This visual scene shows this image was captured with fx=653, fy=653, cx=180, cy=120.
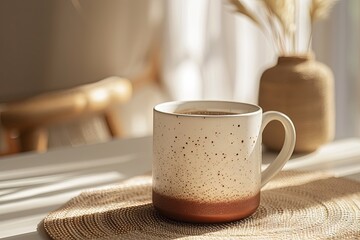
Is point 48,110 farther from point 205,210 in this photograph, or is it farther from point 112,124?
point 205,210

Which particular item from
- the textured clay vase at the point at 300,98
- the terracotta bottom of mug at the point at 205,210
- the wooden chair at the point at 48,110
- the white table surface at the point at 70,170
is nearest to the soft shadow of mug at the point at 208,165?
the terracotta bottom of mug at the point at 205,210

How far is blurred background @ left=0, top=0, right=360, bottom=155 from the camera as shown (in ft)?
5.04

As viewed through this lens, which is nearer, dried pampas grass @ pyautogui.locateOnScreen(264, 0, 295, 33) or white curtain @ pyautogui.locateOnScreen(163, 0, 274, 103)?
dried pampas grass @ pyautogui.locateOnScreen(264, 0, 295, 33)

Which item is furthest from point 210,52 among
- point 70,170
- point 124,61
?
point 70,170

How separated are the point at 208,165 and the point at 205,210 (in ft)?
0.14

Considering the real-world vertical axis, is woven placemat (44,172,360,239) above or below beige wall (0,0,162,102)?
below

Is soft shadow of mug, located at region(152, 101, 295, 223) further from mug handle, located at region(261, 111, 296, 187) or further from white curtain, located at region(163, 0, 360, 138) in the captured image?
white curtain, located at region(163, 0, 360, 138)

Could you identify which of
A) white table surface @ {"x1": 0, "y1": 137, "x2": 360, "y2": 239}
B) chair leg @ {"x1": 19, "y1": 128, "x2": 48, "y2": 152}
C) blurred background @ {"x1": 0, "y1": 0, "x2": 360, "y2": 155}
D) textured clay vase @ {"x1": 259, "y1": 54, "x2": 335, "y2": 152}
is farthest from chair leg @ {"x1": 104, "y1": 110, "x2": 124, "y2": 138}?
textured clay vase @ {"x1": 259, "y1": 54, "x2": 335, "y2": 152}

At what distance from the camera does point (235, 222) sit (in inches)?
24.9

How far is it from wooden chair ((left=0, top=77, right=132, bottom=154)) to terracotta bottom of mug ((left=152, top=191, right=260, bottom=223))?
89 cm

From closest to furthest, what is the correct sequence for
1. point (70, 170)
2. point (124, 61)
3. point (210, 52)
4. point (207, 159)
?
point (207, 159) < point (70, 170) < point (124, 61) < point (210, 52)

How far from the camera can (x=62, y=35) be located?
1622mm

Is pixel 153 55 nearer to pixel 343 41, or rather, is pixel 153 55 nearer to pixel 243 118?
pixel 343 41

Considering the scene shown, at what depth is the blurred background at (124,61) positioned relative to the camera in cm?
154
